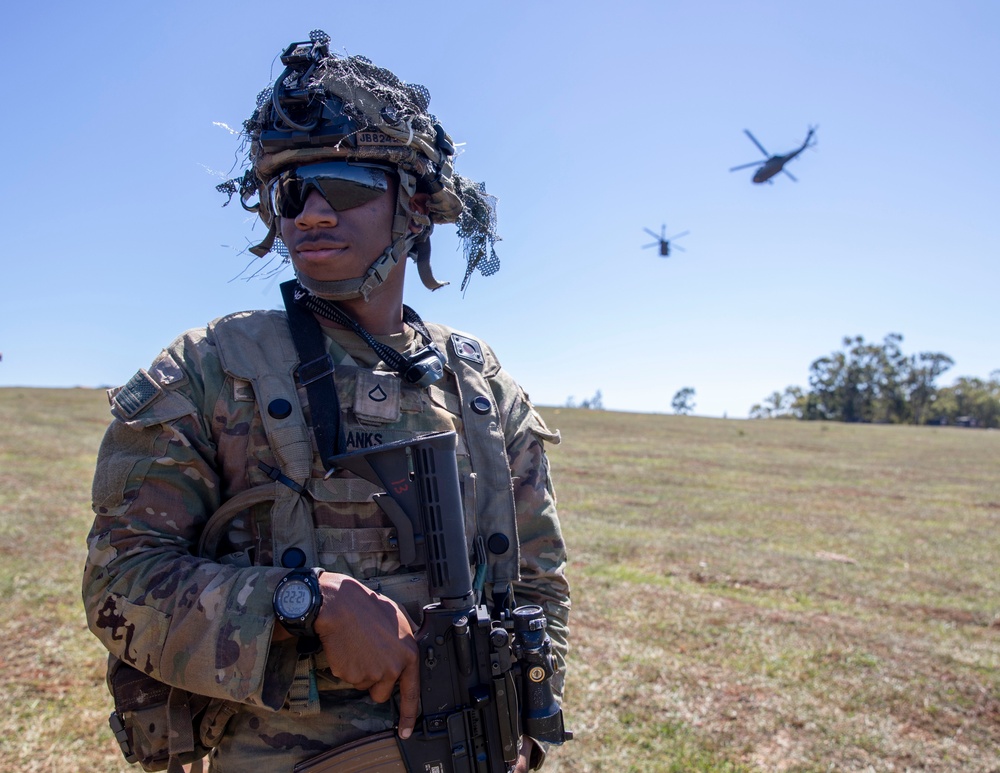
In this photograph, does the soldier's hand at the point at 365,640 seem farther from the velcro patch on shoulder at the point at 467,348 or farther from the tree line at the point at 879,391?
the tree line at the point at 879,391

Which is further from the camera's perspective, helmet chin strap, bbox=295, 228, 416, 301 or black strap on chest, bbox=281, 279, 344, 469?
helmet chin strap, bbox=295, 228, 416, 301

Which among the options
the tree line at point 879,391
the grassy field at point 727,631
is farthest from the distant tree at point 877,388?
the grassy field at point 727,631

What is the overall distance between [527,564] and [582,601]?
5.79 meters

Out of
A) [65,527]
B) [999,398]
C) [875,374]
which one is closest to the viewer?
[65,527]

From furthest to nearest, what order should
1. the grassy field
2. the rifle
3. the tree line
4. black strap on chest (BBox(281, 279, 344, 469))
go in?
the tree line, the grassy field, black strap on chest (BBox(281, 279, 344, 469)), the rifle

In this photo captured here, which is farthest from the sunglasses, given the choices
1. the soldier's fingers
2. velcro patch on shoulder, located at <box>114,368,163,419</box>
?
the soldier's fingers

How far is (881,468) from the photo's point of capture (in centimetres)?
2369

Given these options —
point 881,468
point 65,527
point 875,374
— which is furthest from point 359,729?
point 875,374

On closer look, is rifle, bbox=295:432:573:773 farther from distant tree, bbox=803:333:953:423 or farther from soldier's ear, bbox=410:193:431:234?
distant tree, bbox=803:333:953:423

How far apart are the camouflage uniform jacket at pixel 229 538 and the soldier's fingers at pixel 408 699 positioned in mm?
180

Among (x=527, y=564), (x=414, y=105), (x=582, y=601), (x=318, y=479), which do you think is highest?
(x=414, y=105)

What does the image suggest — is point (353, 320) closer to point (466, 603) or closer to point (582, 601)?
point (466, 603)

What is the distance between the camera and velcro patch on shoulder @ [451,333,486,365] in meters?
2.44

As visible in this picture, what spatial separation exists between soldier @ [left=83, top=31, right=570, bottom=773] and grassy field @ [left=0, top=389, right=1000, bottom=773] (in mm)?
3255
